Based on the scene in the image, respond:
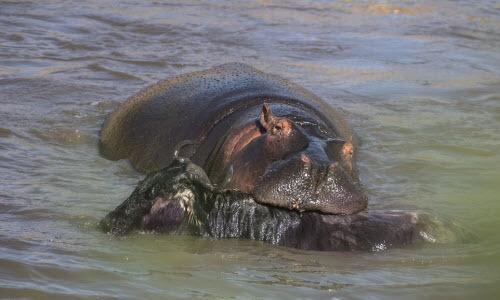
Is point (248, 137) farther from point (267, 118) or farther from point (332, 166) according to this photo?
point (332, 166)

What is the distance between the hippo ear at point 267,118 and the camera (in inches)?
165

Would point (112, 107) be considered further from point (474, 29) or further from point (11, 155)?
point (474, 29)

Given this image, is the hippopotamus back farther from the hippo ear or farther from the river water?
the hippo ear

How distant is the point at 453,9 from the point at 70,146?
8.62 meters

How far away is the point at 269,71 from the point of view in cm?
869

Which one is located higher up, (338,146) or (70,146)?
(338,146)

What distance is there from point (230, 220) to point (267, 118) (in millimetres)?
710

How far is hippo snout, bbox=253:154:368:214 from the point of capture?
3707 millimetres

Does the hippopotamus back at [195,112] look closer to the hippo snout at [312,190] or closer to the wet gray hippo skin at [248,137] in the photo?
the wet gray hippo skin at [248,137]

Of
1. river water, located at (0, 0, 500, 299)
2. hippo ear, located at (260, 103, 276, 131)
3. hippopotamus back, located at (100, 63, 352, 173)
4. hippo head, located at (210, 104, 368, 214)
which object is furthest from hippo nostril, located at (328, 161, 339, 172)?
hippopotamus back, located at (100, 63, 352, 173)

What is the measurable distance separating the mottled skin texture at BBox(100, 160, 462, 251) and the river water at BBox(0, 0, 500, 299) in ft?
0.22

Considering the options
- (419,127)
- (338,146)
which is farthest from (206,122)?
(419,127)

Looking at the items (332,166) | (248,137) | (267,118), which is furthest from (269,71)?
(332,166)

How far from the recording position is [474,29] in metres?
11.5
